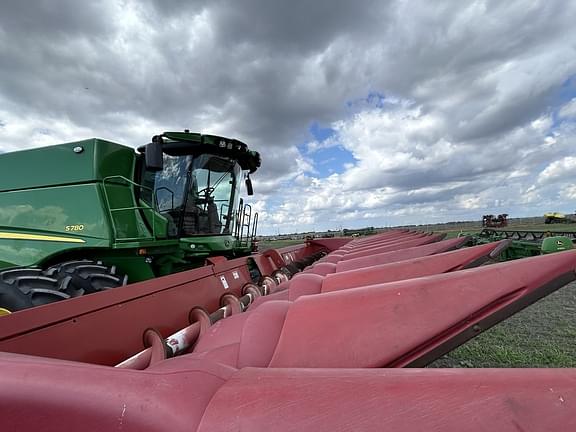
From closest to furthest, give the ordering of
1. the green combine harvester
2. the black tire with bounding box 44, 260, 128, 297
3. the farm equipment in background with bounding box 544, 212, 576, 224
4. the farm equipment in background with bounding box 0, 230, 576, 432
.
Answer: the farm equipment in background with bounding box 0, 230, 576, 432, the black tire with bounding box 44, 260, 128, 297, the green combine harvester, the farm equipment in background with bounding box 544, 212, 576, 224

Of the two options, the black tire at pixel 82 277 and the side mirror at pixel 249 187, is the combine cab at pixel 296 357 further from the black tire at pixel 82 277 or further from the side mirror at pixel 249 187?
the side mirror at pixel 249 187

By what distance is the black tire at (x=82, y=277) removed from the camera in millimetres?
2988

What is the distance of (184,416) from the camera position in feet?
2.18

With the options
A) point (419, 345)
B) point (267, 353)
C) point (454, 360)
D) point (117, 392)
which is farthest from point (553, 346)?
point (117, 392)

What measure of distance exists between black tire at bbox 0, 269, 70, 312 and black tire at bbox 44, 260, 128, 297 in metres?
0.08

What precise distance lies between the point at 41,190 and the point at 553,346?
5.76 meters

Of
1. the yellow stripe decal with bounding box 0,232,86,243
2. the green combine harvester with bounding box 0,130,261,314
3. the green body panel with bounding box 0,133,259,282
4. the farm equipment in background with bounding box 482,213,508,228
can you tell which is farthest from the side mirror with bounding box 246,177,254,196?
the farm equipment in background with bounding box 482,213,508,228

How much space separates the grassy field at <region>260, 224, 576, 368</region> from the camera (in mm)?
3029

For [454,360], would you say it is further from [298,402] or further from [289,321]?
[298,402]

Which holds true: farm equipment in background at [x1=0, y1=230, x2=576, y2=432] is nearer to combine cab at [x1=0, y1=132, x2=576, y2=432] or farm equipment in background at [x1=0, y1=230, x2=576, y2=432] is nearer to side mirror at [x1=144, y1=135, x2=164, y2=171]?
combine cab at [x1=0, y1=132, x2=576, y2=432]

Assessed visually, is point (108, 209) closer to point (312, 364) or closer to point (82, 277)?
point (82, 277)

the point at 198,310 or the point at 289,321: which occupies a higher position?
the point at 289,321

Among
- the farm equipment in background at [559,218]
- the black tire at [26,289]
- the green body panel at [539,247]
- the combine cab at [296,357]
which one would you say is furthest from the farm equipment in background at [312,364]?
the farm equipment in background at [559,218]

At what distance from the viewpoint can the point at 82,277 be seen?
312 cm
